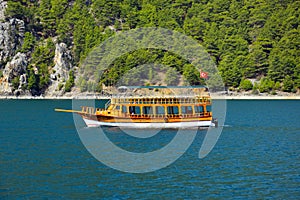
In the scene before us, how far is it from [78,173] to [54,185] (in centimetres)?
493

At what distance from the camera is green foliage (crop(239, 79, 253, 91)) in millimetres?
182125

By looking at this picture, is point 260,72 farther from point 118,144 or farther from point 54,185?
point 54,185

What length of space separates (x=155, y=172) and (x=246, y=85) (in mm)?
136212

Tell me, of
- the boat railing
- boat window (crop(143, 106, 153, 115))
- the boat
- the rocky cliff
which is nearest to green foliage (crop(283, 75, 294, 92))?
the rocky cliff

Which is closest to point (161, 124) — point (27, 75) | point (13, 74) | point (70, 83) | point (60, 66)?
point (70, 83)

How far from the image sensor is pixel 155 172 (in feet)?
167

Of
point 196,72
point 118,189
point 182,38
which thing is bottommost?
point 118,189

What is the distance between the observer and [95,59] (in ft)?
624

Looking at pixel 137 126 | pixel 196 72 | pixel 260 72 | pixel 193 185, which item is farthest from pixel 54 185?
pixel 260 72

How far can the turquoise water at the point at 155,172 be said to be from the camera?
142ft

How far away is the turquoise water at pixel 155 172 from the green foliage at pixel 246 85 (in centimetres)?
10086

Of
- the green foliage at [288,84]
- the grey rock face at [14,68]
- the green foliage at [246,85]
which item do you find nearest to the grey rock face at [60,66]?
the grey rock face at [14,68]

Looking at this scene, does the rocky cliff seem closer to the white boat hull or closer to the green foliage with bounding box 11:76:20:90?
the green foliage with bounding box 11:76:20:90

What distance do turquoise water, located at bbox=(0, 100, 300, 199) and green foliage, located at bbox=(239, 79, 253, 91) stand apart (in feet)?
331
